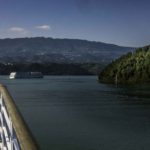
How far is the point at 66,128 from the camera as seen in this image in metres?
32.9

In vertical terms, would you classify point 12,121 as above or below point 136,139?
above

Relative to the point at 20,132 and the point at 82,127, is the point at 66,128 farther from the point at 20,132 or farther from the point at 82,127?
the point at 20,132

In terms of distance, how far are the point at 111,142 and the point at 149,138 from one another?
3.31 metres

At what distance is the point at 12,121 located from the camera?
430cm

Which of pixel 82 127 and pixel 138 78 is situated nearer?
pixel 82 127

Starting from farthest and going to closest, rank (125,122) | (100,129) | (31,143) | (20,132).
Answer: (125,122), (100,129), (20,132), (31,143)

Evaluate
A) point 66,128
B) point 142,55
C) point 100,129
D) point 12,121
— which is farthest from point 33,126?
point 142,55

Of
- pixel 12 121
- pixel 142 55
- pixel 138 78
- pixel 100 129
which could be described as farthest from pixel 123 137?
pixel 142 55

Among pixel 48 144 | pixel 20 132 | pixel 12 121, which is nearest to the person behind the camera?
pixel 20 132

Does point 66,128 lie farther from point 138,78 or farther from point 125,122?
point 138,78

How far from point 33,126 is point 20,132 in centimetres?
3066

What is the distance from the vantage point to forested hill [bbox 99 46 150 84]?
137 meters

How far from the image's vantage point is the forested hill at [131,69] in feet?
450

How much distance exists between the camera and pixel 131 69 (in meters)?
142
